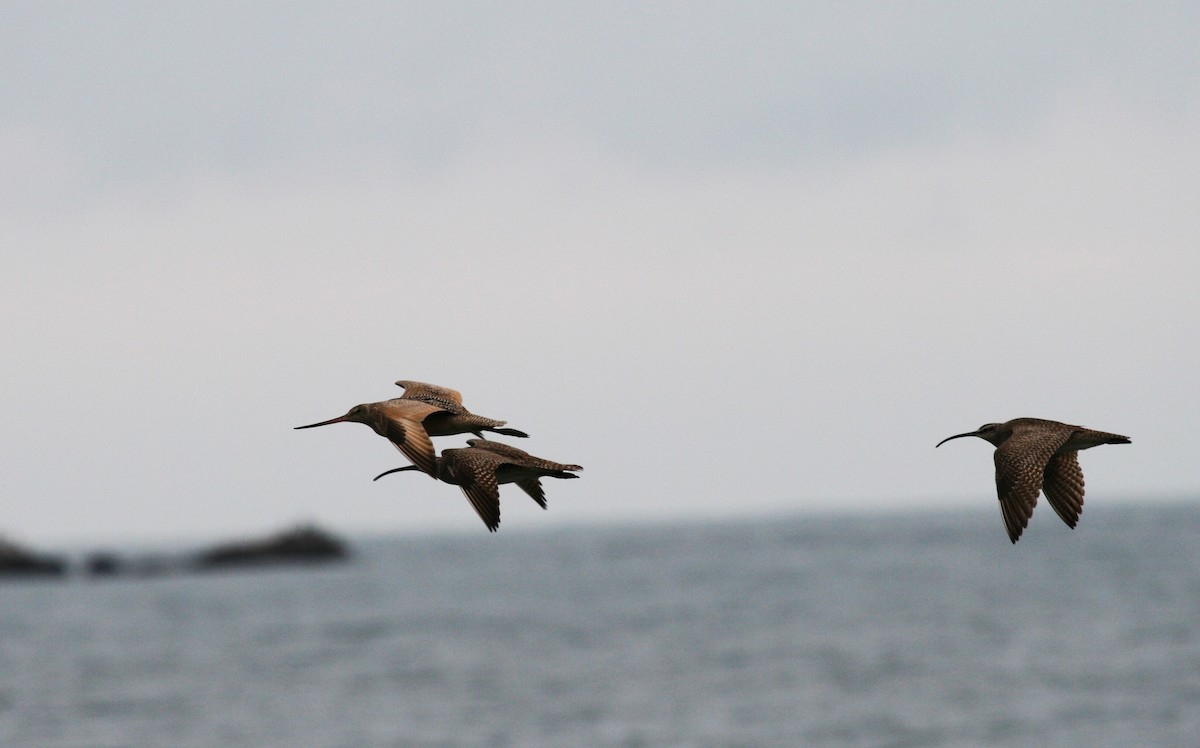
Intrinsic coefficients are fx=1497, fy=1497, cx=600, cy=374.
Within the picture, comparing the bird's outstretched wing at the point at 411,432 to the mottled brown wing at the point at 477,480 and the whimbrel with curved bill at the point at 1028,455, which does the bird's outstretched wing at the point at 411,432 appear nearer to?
the mottled brown wing at the point at 477,480

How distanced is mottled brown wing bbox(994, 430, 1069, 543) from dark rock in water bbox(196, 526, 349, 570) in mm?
141061

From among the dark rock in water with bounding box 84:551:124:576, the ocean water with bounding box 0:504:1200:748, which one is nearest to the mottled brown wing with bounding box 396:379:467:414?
the ocean water with bounding box 0:504:1200:748

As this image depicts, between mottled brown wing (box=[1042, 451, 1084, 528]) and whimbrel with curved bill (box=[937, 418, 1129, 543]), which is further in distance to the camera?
mottled brown wing (box=[1042, 451, 1084, 528])

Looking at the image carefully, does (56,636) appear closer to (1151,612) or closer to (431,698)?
(431,698)

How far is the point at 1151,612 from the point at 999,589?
21.8 meters

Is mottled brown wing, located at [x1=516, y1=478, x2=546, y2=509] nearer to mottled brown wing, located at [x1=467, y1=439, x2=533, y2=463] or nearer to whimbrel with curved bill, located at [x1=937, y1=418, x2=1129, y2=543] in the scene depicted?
mottled brown wing, located at [x1=467, y1=439, x2=533, y2=463]

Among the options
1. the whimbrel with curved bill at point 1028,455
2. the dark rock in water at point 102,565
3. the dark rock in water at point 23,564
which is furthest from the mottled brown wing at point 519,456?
the dark rock in water at point 102,565

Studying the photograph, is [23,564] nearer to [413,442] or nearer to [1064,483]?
[413,442]

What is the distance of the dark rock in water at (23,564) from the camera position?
141m

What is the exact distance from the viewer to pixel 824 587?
120125 mm

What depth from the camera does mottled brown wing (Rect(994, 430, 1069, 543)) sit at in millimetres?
A: 7766

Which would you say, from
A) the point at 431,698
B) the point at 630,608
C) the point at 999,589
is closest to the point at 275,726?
the point at 431,698

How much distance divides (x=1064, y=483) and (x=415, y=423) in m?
3.87

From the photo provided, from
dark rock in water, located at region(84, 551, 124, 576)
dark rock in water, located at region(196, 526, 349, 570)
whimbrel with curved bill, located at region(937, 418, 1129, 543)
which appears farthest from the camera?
dark rock in water, located at region(84, 551, 124, 576)
